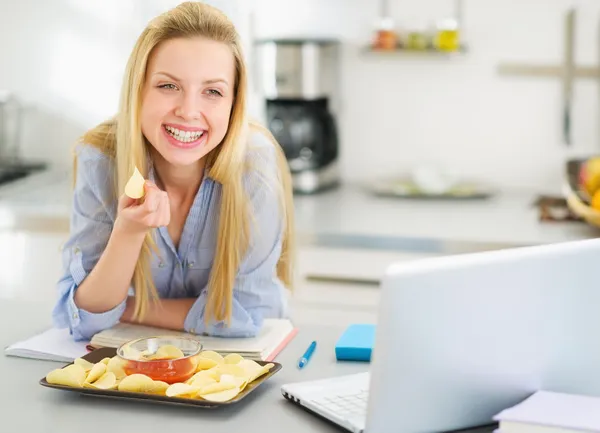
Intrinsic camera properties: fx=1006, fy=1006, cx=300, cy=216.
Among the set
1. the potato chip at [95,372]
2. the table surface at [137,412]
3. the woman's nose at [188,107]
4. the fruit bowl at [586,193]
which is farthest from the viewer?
the fruit bowl at [586,193]

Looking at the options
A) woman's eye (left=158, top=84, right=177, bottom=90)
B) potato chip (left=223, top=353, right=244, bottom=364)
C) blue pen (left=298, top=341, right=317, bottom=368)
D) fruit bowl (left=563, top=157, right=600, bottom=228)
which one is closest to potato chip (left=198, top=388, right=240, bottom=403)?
potato chip (left=223, top=353, right=244, bottom=364)

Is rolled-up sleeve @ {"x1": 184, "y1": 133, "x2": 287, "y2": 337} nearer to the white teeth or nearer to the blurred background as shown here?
the white teeth

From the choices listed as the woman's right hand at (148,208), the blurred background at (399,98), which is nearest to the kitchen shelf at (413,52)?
the blurred background at (399,98)

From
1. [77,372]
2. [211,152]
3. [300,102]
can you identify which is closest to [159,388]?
[77,372]

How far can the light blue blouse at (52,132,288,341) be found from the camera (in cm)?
185

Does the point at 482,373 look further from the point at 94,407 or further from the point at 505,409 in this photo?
the point at 94,407

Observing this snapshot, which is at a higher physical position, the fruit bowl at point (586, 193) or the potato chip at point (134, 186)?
the potato chip at point (134, 186)

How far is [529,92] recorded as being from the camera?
3230 millimetres

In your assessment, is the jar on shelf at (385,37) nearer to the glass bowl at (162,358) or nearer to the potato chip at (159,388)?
the glass bowl at (162,358)

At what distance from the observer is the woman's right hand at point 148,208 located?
5.32 ft

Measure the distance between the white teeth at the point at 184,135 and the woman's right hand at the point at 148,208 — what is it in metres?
0.15

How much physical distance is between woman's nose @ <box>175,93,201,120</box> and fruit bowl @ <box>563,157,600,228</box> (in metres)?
1.30

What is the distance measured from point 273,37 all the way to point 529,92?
86 centimetres

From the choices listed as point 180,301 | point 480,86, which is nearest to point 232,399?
point 180,301
